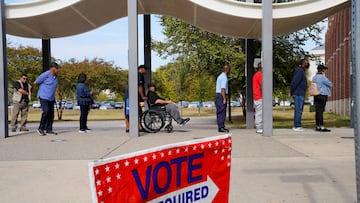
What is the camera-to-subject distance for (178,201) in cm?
240

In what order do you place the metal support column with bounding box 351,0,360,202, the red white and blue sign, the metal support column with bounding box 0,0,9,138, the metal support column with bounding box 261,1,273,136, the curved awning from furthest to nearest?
the curved awning → the metal support column with bounding box 0,0,9,138 → the metal support column with bounding box 261,1,273,136 → the metal support column with bounding box 351,0,360,202 → the red white and blue sign

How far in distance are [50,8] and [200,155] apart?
10113 mm

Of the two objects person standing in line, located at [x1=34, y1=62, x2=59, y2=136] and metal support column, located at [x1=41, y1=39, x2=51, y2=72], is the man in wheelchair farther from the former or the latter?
metal support column, located at [x1=41, y1=39, x2=51, y2=72]

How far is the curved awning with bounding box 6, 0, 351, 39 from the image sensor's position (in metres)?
11.2

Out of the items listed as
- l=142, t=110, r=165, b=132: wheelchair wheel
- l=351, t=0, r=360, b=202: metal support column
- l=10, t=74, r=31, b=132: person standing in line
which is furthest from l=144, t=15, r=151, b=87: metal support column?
l=351, t=0, r=360, b=202: metal support column

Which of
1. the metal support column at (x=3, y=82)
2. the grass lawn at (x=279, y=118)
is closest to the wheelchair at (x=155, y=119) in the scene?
the metal support column at (x=3, y=82)

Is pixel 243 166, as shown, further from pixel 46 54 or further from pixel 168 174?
pixel 46 54

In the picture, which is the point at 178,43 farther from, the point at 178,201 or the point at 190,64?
the point at 178,201

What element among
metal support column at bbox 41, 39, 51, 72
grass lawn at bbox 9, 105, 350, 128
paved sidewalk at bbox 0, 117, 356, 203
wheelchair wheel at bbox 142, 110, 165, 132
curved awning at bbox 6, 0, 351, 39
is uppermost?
curved awning at bbox 6, 0, 351, 39

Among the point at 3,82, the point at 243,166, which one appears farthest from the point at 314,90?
the point at 3,82

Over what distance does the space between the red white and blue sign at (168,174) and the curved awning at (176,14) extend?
9.09 m

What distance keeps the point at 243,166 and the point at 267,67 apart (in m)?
4.58

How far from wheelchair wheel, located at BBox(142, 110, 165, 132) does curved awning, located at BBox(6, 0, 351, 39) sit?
11.0 ft

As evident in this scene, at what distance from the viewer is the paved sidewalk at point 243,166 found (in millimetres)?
4988
